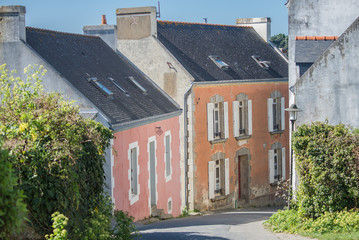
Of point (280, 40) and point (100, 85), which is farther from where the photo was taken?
point (280, 40)

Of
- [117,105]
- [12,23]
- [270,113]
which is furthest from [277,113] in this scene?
[12,23]

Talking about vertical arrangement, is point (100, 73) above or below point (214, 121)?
above

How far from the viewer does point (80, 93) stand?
17.5 meters

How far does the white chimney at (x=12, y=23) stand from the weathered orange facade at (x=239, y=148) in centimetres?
868

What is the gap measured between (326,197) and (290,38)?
597cm

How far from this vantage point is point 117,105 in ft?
62.2

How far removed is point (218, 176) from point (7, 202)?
20.2 meters

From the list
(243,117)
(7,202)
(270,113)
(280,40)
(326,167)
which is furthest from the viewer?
(280,40)

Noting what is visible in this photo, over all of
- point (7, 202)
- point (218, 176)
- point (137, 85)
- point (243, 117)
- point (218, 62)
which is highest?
point (218, 62)

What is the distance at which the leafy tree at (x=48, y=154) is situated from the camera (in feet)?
30.9

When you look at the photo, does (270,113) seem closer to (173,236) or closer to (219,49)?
(219,49)

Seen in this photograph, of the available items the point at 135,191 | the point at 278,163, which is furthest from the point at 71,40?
the point at 278,163

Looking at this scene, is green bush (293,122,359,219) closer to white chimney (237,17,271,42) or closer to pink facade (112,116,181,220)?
pink facade (112,116,181,220)

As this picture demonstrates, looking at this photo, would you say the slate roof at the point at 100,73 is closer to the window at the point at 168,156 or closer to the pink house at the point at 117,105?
the pink house at the point at 117,105
